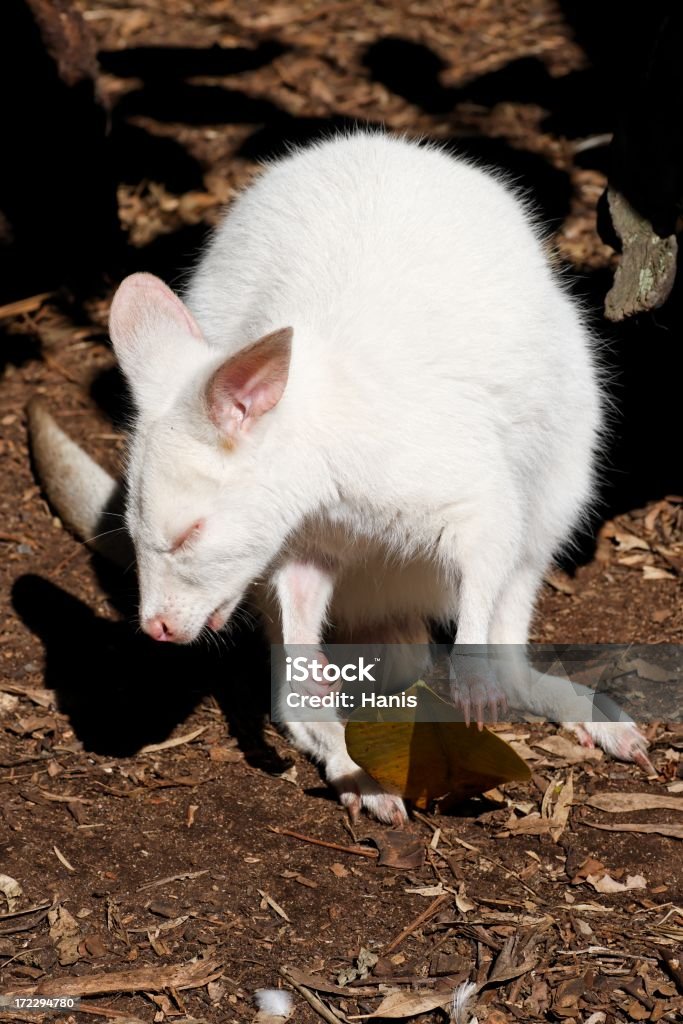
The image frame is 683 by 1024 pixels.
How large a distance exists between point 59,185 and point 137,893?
123 inches

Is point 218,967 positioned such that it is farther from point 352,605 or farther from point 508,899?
point 352,605

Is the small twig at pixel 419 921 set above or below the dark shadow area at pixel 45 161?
below

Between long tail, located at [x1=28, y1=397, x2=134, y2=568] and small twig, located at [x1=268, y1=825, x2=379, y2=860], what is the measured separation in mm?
1149

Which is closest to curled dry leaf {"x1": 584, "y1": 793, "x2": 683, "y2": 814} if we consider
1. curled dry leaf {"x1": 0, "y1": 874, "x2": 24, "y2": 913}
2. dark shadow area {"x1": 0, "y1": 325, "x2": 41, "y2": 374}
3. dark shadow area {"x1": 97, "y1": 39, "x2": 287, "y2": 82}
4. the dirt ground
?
the dirt ground

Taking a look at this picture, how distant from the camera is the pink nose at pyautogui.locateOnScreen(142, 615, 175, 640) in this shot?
9.80ft

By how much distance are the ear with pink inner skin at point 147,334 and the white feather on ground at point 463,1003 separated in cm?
155

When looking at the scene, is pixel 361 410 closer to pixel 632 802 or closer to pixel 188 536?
pixel 188 536

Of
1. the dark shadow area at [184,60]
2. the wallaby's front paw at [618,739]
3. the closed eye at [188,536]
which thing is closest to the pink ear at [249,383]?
the closed eye at [188,536]

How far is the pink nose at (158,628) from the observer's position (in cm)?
299

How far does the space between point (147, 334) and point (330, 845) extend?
143 cm

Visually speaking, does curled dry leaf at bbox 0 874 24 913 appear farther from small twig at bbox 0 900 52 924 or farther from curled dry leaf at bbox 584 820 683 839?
curled dry leaf at bbox 584 820 683 839


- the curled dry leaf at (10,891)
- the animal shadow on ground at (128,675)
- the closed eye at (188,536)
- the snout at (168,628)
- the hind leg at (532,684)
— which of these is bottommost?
the animal shadow on ground at (128,675)

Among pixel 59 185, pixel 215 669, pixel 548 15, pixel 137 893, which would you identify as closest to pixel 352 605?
pixel 215 669

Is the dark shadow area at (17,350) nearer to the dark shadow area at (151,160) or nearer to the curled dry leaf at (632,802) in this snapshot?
the dark shadow area at (151,160)
